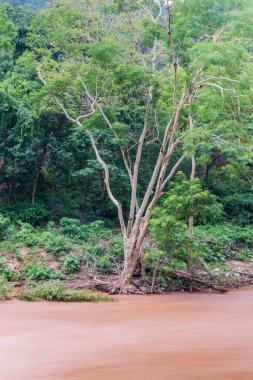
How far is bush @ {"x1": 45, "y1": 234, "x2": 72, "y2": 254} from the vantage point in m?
16.6

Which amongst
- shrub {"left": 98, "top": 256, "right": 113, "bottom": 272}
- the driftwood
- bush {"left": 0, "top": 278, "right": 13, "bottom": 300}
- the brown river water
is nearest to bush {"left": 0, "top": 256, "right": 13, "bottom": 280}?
bush {"left": 0, "top": 278, "right": 13, "bottom": 300}

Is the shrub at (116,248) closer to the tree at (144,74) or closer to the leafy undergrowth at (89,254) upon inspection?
the leafy undergrowth at (89,254)

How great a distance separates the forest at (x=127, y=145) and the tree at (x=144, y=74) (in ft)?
0.15

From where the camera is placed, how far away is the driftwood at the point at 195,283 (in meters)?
14.3

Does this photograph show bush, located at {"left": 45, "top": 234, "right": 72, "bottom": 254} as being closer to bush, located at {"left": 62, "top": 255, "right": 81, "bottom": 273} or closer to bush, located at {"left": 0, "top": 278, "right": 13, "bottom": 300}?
bush, located at {"left": 62, "top": 255, "right": 81, "bottom": 273}

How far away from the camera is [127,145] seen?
15.4m

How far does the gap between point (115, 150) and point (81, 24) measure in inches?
253

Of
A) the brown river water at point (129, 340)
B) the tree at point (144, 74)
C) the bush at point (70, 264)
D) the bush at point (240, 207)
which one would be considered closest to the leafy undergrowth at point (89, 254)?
the bush at point (70, 264)

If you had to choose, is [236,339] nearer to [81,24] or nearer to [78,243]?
[78,243]

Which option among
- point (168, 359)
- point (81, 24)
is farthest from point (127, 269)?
point (81, 24)

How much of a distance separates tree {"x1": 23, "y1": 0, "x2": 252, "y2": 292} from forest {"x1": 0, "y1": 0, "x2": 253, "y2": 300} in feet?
0.15

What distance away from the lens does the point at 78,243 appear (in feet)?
58.4

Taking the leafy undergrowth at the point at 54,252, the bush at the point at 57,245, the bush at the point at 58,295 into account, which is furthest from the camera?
the bush at the point at 57,245

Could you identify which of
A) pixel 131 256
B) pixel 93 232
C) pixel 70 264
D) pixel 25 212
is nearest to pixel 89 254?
pixel 70 264
